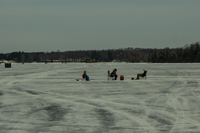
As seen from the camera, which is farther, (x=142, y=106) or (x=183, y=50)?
(x=183, y=50)

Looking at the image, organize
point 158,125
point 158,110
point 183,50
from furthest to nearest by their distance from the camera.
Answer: point 183,50, point 158,110, point 158,125

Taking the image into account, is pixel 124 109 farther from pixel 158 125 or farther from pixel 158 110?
pixel 158 125

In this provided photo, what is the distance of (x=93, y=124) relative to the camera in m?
8.35

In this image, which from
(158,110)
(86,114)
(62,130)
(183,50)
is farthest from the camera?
(183,50)

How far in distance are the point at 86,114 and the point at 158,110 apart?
273cm

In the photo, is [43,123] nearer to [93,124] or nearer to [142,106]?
[93,124]

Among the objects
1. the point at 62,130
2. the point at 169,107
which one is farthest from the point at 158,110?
the point at 62,130

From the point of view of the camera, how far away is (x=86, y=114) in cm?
988

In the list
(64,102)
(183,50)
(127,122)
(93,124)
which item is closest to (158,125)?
(127,122)

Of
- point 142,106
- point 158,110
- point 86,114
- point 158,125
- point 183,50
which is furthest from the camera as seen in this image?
point 183,50

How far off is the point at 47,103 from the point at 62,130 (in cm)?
509

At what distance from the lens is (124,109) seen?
35.6 feet

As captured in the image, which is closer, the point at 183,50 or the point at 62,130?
the point at 62,130

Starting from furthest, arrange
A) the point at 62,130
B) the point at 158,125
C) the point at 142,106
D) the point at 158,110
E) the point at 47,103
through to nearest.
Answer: the point at 47,103
the point at 142,106
the point at 158,110
the point at 158,125
the point at 62,130
